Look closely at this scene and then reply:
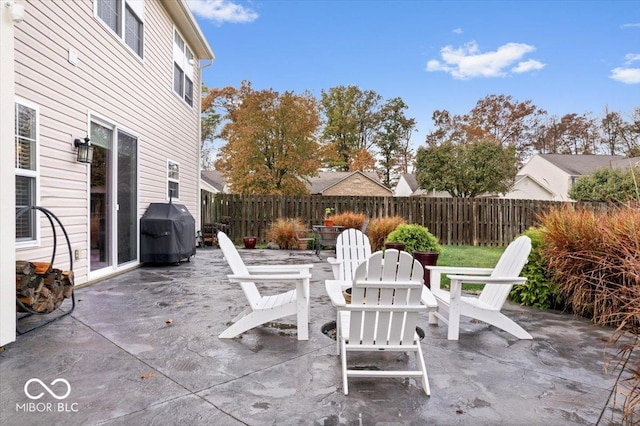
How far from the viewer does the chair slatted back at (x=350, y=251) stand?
4090 mm

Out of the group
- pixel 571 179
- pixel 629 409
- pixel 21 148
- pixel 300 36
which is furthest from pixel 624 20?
pixel 21 148

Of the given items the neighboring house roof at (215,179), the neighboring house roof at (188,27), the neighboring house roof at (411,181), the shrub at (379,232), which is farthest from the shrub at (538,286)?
the neighboring house roof at (215,179)

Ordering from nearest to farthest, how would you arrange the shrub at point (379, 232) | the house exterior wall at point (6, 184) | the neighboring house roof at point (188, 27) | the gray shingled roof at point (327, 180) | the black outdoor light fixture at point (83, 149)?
1. the house exterior wall at point (6, 184)
2. the black outdoor light fixture at point (83, 149)
3. the neighboring house roof at point (188, 27)
4. the shrub at point (379, 232)
5. the gray shingled roof at point (327, 180)

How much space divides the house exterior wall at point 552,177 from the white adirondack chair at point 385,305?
24.1 meters

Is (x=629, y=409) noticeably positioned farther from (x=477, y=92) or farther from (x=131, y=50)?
(x=477, y=92)

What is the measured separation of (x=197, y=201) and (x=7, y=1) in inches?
324

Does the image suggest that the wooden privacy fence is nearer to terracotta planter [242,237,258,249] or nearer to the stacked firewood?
terracotta planter [242,237,258,249]

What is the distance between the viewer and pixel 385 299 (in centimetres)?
243

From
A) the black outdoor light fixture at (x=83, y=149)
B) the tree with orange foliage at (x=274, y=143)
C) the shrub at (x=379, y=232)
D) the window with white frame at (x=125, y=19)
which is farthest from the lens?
Result: the tree with orange foliage at (x=274, y=143)

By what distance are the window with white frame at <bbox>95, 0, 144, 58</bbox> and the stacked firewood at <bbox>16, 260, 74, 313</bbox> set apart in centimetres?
396

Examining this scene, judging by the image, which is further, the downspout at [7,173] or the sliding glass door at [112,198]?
the sliding glass door at [112,198]

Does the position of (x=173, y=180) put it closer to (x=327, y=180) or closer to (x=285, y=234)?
(x=285, y=234)

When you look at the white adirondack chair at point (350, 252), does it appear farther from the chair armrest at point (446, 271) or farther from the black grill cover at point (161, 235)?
the black grill cover at point (161, 235)

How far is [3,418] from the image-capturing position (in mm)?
1909
